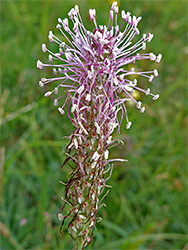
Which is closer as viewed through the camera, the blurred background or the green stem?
the green stem

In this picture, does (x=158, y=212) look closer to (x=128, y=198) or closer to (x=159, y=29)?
(x=128, y=198)

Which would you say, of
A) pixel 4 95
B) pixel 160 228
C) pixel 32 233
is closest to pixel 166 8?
pixel 4 95

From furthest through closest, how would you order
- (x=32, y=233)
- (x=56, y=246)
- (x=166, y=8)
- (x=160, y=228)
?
(x=166, y=8)
(x=160, y=228)
(x=32, y=233)
(x=56, y=246)

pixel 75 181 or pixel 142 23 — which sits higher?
pixel 142 23

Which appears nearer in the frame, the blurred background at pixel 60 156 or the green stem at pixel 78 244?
the green stem at pixel 78 244

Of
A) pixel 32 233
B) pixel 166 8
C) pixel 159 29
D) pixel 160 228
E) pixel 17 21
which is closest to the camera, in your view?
pixel 32 233

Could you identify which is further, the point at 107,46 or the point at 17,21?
the point at 17,21

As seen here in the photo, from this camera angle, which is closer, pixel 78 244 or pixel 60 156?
pixel 78 244

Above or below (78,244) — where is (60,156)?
above
